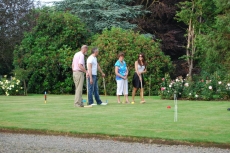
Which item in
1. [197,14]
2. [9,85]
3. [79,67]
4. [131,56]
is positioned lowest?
[9,85]

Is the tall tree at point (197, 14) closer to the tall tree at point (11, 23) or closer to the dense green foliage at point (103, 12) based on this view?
the dense green foliage at point (103, 12)

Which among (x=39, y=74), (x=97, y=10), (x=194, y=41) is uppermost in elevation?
(x=97, y=10)

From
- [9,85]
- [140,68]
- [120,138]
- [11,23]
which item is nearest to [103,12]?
[11,23]

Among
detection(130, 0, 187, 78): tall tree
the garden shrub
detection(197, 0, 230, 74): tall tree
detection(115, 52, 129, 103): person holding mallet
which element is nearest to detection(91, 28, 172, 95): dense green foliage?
detection(197, 0, 230, 74): tall tree

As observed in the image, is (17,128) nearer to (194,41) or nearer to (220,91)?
(220,91)

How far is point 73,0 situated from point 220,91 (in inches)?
712

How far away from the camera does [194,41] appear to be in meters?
30.1

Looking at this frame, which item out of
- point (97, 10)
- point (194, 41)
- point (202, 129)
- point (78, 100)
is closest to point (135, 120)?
point (202, 129)

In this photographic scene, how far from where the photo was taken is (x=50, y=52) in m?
26.9

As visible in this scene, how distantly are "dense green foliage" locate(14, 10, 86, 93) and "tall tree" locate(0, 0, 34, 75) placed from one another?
4003 mm

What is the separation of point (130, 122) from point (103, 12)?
2220cm

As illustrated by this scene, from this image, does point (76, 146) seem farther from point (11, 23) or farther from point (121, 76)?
point (11, 23)

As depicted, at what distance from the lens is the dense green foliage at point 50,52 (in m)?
26.3

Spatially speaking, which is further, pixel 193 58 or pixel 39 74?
pixel 193 58
